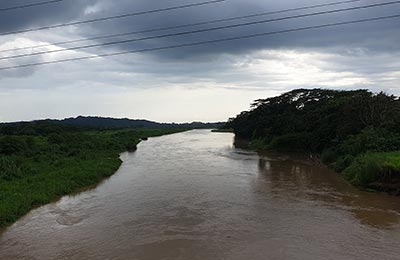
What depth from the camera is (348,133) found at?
2672 centimetres

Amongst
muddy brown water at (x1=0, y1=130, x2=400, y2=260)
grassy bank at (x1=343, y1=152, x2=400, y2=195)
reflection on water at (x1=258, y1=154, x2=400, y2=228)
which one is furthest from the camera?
grassy bank at (x1=343, y1=152, x2=400, y2=195)

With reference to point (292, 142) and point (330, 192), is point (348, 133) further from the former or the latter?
point (330, 192)

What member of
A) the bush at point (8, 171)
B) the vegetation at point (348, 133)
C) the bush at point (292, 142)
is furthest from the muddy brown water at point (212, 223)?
the bush at point (292, 142)

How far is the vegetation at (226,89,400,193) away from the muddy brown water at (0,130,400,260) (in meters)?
1.30

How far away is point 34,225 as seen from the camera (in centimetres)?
1304

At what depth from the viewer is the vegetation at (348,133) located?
18016mm

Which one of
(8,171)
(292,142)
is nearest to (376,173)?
(8,171)

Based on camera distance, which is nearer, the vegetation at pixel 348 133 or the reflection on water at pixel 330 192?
the reflection on water at pixel 330 192

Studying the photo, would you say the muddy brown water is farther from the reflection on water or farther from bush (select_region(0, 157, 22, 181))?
bush (select_region(0, 157, 22, 181))

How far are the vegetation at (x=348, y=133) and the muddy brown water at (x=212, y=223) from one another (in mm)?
1299

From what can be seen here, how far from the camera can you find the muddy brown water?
10.5m

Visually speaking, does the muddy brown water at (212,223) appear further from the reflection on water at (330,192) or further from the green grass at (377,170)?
the green grass at (377,170)

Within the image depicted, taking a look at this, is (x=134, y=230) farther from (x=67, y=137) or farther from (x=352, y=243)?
(x=67, y=137)

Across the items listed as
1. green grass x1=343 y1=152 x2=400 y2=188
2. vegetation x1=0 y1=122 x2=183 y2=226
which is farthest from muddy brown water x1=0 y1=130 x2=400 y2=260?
green grass x1=343 y1=152 x2=400 y2=188
